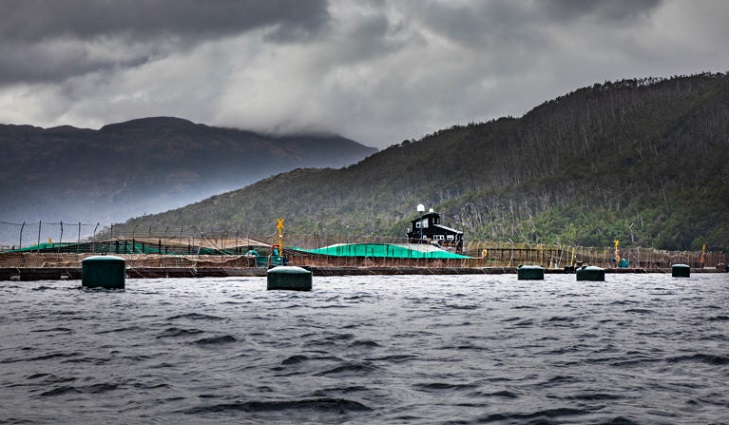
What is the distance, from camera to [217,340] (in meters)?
19.7

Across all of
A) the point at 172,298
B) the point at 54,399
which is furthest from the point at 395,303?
the point at 54,399

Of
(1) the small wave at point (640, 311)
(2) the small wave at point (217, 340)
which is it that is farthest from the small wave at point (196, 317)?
(1) the small wave at point (640, 311)

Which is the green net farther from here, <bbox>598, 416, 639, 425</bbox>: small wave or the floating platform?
<bbox>598, 416, 639, 425</bbox>: small wave

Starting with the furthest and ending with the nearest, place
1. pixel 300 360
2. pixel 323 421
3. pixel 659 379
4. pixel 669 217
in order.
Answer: pixel 669 217 → pixel 300 360 → pixel 659 379 → pixel 323 421

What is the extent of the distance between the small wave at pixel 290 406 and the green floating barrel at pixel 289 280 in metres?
33.7

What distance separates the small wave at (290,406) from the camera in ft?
36.5

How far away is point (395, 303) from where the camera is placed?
1415 inches

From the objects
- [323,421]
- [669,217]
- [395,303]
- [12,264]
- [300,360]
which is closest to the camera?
[323,421]

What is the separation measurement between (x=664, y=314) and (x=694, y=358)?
15128 mm

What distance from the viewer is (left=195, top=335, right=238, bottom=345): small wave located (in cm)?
1916

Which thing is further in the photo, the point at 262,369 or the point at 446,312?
the point at 446,312

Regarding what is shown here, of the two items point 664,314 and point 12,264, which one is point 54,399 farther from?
point 12,264

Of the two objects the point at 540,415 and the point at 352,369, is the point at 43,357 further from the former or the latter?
the point at 540,415

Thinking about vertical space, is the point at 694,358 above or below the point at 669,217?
below
